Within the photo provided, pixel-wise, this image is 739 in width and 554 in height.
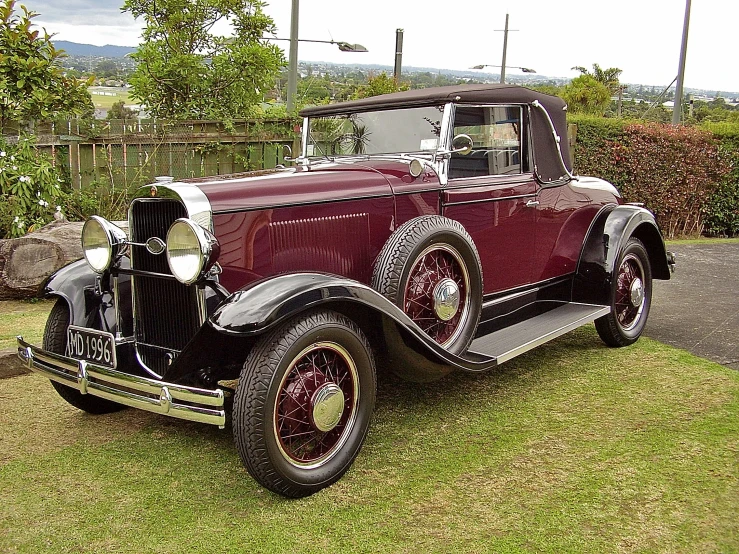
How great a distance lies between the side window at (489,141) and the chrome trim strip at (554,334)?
1.06 m

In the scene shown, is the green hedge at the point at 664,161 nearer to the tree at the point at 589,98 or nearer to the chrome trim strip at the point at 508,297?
the tree at the point at 589,98

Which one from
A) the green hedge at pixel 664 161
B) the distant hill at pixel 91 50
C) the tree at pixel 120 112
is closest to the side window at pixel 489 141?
the distant hill at pixel 91 50

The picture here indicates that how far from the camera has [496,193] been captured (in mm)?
4246

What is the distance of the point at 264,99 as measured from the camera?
9695 millimetres

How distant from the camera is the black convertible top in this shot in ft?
13.5

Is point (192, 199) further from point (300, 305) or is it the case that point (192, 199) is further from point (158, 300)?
point (300, 305)

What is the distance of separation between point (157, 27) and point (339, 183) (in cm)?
651

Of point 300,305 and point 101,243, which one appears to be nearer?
point 300,305

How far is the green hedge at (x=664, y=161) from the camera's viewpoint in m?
10.6

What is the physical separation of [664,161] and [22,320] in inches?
368

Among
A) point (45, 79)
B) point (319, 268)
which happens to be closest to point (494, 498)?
point (319, 268)

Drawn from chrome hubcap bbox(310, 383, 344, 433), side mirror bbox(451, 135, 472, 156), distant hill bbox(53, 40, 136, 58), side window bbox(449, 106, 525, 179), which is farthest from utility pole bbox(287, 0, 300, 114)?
chrome hubcap bbox(310, 383, 344, 433)

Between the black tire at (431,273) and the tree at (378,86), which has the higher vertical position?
the tree at (378,86)

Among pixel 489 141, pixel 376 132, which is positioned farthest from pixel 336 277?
pixel 489 141
